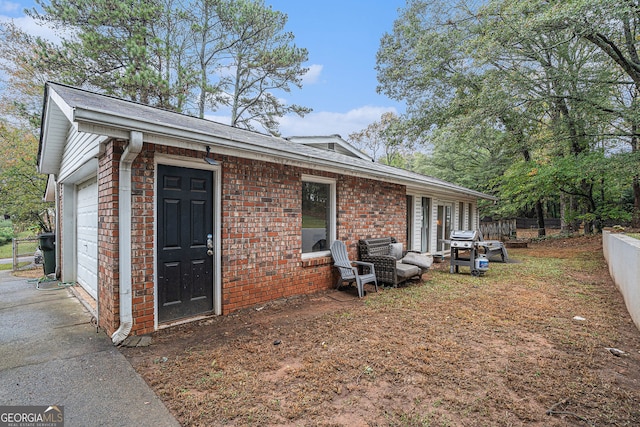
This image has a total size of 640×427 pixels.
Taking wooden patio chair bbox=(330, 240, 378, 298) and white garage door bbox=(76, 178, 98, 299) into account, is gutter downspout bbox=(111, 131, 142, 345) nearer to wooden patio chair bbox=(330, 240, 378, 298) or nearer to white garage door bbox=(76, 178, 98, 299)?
white garage door bbox=(76, 178, 98, 299)

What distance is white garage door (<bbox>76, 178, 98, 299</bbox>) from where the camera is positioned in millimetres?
4580

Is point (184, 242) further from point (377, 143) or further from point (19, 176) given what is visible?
point (377, 143)

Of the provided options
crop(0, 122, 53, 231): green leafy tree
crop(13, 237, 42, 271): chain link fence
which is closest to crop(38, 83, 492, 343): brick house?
crop(13, 237, 42, 271): chain link fence

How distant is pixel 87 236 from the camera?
508 centimetres

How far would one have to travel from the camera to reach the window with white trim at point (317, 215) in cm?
544

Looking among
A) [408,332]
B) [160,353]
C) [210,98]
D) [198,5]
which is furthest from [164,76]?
[408,332]

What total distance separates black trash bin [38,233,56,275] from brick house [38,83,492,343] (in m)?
0.75

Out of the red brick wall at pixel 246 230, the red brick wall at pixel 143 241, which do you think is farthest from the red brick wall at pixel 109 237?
the red brick wall at pixel 143 241

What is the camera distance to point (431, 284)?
20.4 feet

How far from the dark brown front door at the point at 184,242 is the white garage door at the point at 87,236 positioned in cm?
160

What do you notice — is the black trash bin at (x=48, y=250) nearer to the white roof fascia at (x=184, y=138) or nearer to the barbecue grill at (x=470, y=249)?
the white roof fascia at (x=184, y=138)

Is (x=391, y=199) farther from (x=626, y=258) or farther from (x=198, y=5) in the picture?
(x=198, y=5)

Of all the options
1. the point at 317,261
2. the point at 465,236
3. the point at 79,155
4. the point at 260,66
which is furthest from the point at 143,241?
the point at 260,66

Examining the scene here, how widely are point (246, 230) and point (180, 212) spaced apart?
3.11 feet
